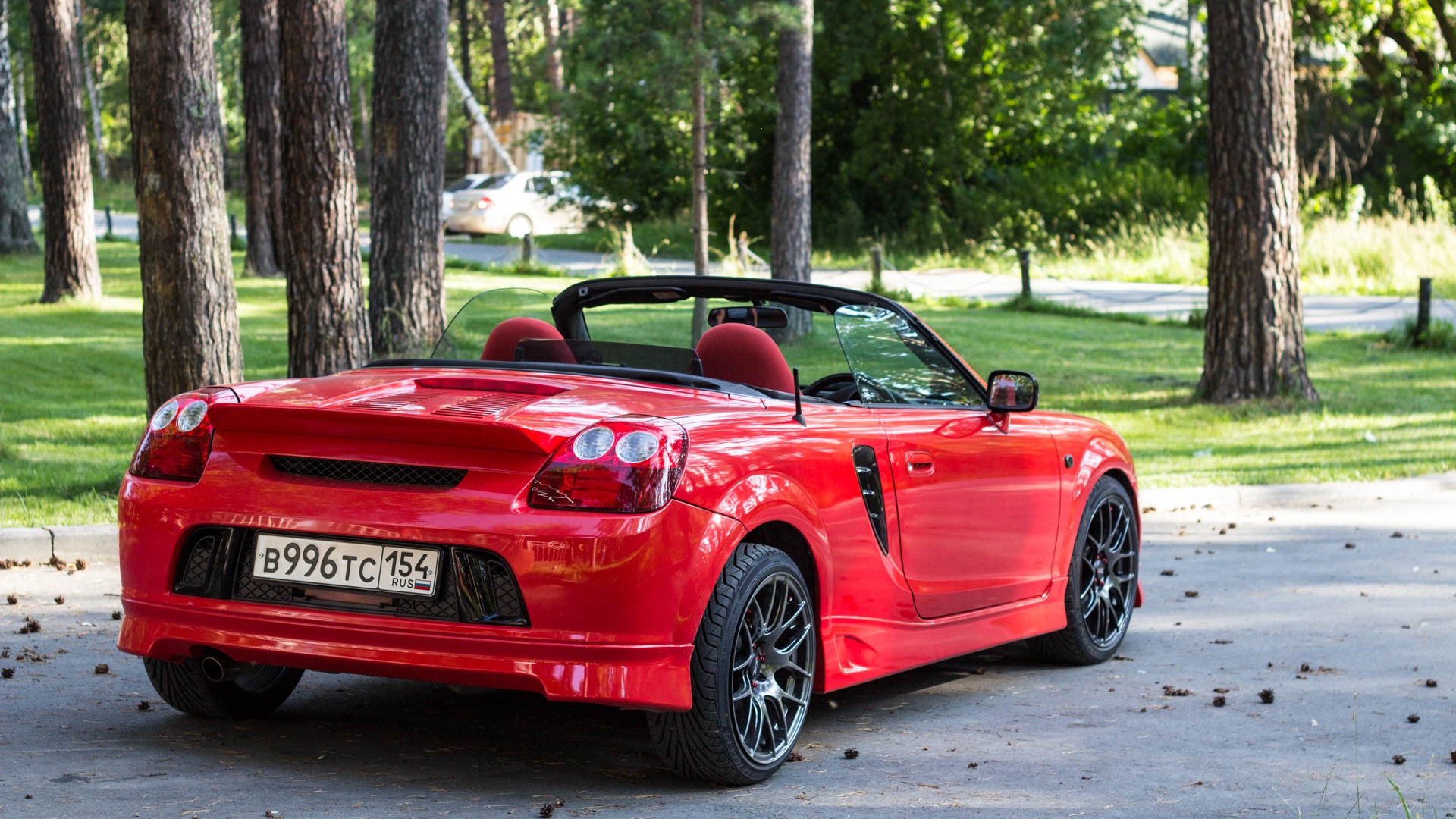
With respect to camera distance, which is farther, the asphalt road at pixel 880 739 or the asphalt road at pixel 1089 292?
the asphalt road at pixel 1089 292

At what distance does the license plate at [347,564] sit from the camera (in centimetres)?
424

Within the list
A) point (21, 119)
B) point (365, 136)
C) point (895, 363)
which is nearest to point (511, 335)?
point (895, 363)

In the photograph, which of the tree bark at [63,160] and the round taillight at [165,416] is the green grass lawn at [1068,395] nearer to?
the tree bark at [63,160]

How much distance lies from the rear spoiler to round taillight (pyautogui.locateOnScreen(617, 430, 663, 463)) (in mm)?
167

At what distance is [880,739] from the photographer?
206 inches

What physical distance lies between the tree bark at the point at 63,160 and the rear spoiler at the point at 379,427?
18.1 m

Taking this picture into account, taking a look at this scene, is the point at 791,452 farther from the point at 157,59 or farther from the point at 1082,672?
the point at 157,59

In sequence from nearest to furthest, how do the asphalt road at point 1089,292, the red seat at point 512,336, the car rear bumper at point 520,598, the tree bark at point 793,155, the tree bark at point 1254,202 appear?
the car rear bumper at point 520,598 < the red seat at point 512,336 < the tree bark at point 1254,202 < the tree bark at point 793,155 < the asphalt road at point 1089,292

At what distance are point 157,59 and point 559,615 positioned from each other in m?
6.71

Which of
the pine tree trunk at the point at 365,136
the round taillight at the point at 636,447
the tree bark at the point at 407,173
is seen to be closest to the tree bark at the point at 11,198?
the tree bark at the point at 407,173

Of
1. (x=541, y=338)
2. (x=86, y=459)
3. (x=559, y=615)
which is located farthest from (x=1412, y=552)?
(x=86, y=459)

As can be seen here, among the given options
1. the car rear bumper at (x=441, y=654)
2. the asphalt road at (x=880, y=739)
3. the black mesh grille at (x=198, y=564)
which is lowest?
the asphalt road at (x=880, y=739)

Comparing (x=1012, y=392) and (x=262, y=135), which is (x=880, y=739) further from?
(x=262, y=135)

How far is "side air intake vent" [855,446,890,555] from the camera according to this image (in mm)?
5047
